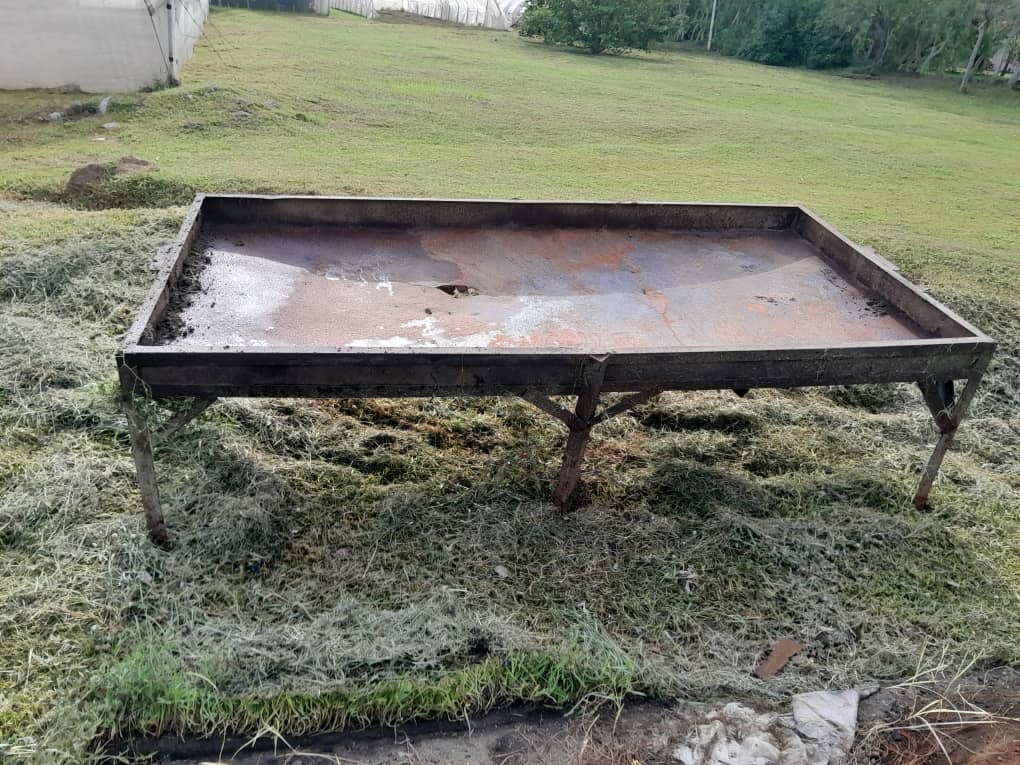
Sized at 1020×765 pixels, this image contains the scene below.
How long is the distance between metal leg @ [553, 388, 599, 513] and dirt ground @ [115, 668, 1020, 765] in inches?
45.2

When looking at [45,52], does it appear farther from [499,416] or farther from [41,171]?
[499,416]

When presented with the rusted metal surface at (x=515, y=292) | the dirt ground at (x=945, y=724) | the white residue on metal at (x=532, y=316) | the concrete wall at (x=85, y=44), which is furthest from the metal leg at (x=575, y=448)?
the concrete wall at (x=85, y=44)

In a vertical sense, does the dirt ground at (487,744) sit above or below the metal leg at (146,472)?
below

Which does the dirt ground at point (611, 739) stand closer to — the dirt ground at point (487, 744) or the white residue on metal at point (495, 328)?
the dirt ground at point (487, 744)

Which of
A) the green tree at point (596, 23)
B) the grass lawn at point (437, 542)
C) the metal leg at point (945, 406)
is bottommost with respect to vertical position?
the grass lawn at point (437, 542)

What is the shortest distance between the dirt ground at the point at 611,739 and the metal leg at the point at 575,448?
1147 mm

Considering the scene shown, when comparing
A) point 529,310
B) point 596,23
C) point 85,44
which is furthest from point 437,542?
point 596,23

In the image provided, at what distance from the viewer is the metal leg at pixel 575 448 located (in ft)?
11.9

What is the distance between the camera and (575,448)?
3.84 m

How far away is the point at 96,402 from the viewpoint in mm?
4426

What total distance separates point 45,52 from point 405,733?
40.7ft

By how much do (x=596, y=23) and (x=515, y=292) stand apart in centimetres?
2373

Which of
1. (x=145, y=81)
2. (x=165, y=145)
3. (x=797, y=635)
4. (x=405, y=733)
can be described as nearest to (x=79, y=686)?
(x=405, y=733)

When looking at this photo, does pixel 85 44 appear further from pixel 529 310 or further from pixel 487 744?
pixel 487 744
